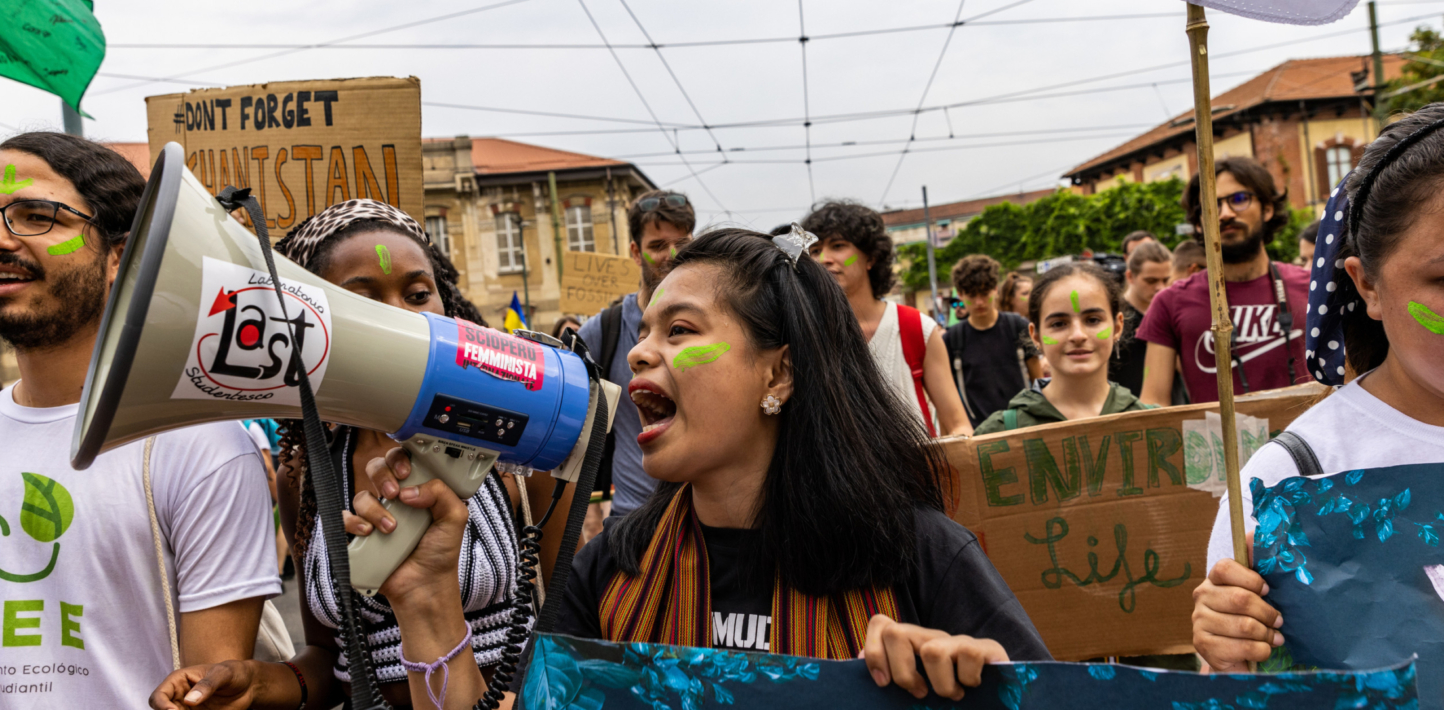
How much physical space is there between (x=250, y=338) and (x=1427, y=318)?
61.0 inches

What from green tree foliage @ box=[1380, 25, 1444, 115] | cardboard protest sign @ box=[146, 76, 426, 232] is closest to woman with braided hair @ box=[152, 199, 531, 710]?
cardboard protest sign @ box=[146, 76, 426, 232]

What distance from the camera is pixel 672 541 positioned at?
1.64m

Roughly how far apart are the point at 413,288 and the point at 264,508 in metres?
0.49

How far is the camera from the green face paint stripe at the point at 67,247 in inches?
68.5

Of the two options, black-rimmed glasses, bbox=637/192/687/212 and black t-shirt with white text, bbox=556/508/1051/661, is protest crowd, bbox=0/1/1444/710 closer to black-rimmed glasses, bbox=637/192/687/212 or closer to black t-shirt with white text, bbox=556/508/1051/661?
black t-shirt with white text, bbox=556/508/1051/661

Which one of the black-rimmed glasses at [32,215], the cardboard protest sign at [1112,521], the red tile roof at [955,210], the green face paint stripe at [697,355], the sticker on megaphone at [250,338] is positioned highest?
the red tile roof at [955,210]

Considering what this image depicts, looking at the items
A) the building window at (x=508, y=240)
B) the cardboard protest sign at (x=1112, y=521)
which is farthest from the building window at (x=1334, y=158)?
the cardboard protest sign at (x=1112, y=521)

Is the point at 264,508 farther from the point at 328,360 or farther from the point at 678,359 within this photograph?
the point at 678,359

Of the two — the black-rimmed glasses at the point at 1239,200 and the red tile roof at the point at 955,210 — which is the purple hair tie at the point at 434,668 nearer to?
the black-rimmed glasses at the point at 1239,200

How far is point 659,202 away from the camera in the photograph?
4.01 meters

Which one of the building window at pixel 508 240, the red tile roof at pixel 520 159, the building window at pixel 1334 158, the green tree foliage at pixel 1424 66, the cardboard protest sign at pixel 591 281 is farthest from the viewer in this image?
the building window at pixel 1334 158

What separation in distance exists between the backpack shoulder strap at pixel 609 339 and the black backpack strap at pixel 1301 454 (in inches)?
92.1

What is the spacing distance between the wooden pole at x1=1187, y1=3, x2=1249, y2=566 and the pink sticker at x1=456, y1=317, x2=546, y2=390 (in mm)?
948

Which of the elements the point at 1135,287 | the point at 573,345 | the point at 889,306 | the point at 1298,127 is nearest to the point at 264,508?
the point at 573,345
